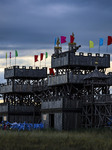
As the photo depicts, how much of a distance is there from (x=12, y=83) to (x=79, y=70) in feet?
58.6

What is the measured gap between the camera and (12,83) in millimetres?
82562

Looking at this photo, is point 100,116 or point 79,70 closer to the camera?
point 100,116

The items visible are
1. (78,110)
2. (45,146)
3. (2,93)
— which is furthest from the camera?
(2,93)

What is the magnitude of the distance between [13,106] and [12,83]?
5.57 metres

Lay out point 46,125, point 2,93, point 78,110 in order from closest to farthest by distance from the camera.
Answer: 1. point 78,110
2. point 46,125
3. point 2,93

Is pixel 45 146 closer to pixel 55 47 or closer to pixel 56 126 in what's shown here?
pixel 56 126

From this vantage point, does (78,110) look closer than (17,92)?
Yes

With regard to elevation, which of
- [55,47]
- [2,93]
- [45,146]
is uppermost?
[55,47]

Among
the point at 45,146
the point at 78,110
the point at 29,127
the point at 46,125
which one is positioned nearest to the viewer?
the point at 45,146

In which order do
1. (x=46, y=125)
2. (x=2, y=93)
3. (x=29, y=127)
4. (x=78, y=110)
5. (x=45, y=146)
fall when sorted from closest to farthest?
(x=45, y=146) → (x=29, y=127) → (x=78, y=110) → (x=46, y=125) → (x=2, y=93)

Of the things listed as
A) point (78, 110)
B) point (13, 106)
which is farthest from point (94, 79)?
point (13, 106)

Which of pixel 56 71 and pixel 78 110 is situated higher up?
pixel 56 71

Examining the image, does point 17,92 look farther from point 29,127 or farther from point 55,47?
point 29,127

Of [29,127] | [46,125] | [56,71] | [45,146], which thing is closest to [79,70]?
[56,71]
